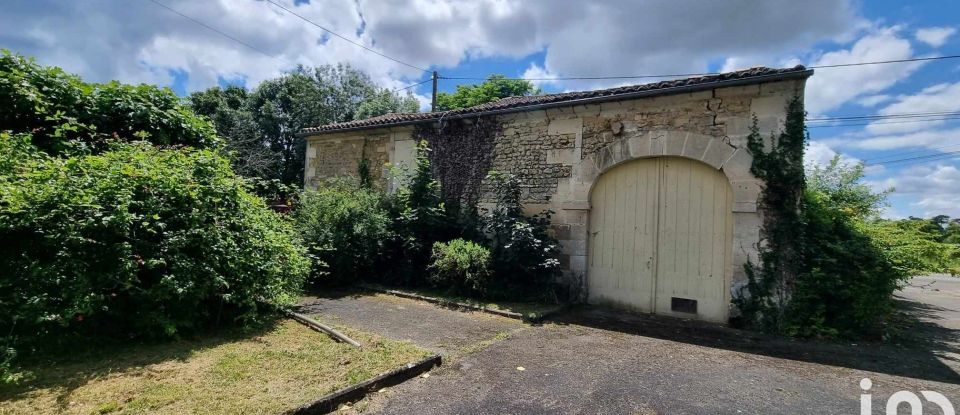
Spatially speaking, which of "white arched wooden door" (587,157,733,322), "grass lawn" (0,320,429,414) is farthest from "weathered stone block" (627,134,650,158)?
"grass lawn" (0,320,429,414)

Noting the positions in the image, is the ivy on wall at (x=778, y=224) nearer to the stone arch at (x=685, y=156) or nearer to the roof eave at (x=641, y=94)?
the stone arch at (x=685, y=156)

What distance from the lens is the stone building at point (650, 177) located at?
638 centimetres

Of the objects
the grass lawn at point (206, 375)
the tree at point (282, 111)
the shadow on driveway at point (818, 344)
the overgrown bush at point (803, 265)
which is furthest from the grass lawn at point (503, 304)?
the tree at point (282, 111)

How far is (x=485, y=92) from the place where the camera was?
75.0 feet

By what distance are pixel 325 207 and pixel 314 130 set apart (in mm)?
4046

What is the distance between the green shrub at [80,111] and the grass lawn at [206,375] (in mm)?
2880

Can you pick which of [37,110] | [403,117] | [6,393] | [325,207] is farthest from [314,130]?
[6,393]

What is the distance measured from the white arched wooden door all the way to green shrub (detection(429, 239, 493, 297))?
1923 millimetres

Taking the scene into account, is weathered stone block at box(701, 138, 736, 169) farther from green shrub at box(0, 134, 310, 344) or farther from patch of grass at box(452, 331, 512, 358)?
green shrub at box(0, 134, 310, 344)

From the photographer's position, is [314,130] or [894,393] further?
[314,130]

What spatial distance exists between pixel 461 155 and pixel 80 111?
19.7 ft

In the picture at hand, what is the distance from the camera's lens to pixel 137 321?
4211 millimetres

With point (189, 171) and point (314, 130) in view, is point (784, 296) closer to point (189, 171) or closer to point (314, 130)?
point (189, 171)

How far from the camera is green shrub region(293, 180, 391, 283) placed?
8266mm
